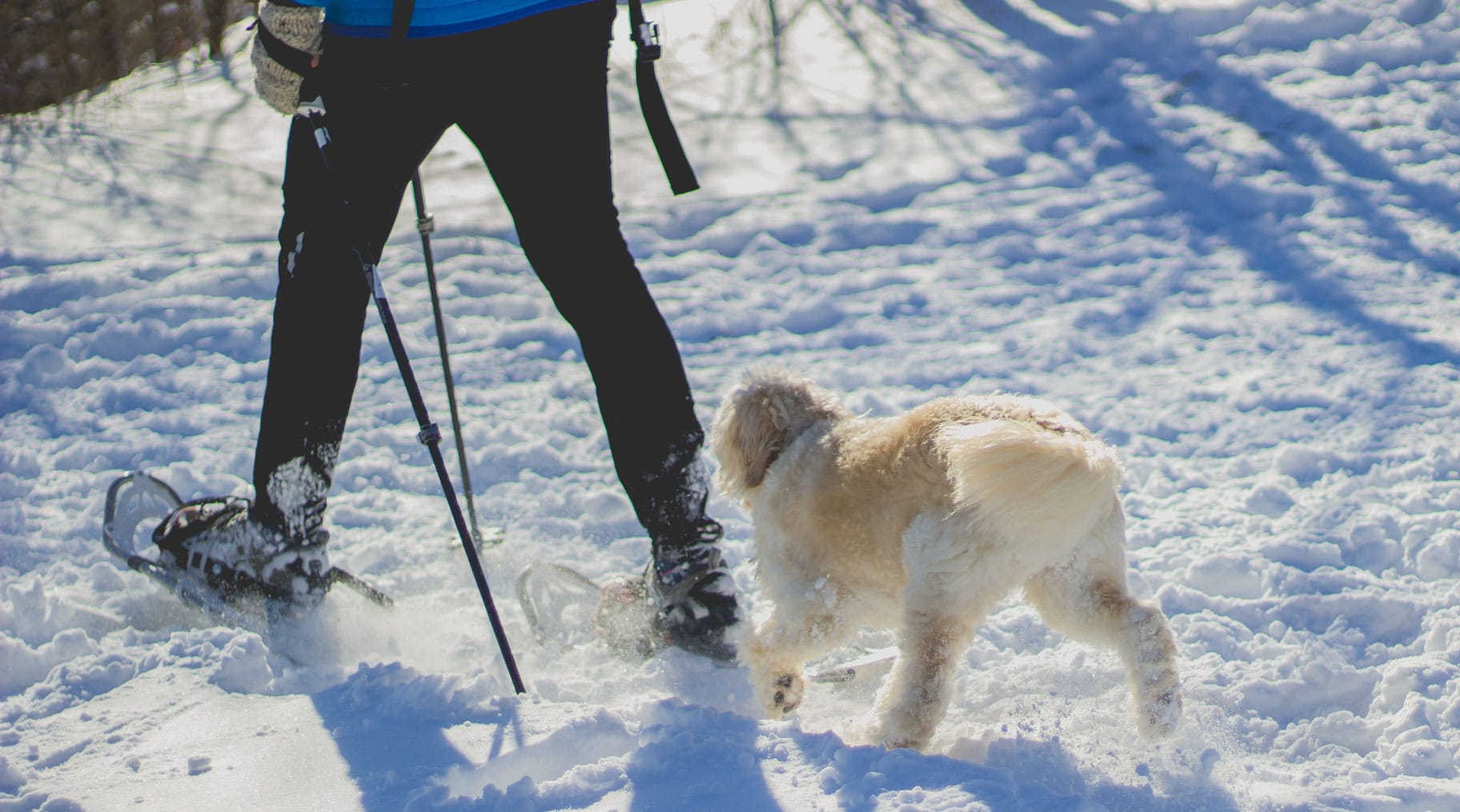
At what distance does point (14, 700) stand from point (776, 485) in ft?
5.98

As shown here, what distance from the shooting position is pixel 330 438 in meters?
2.92

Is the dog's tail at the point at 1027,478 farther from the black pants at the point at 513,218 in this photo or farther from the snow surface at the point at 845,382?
the black pants at the point at 513,218

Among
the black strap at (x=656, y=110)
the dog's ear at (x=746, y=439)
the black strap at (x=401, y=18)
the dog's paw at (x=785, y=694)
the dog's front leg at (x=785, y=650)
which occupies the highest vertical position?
the black strap at (x=401, y=18)

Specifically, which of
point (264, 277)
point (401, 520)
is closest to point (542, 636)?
point (401, 520)

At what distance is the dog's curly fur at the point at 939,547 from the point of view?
233cm

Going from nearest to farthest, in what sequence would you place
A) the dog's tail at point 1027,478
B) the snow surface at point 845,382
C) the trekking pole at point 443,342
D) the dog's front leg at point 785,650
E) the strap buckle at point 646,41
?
the dog's tail at point 1027,478 < the snow surface at point 845,382 < the strap buckle at point 646,41 < the dog's front leg at point 785,650 < the trekking pole at point 443,342

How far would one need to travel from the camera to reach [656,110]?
9.20 ft

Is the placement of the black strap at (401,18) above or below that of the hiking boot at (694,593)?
above

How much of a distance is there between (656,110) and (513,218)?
0.43 m

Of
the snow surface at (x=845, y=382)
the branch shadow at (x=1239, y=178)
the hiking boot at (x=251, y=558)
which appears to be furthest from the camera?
the branch shadow at (x=1239, y=178)

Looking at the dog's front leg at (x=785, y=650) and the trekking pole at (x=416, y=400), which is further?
the dog's front leg at (x=785, y=650)

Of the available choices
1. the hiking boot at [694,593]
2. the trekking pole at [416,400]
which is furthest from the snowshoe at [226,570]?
the hiking boot at [694,593]

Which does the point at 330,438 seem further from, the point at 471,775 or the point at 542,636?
the point at 471,775

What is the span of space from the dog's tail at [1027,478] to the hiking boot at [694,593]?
793mm
